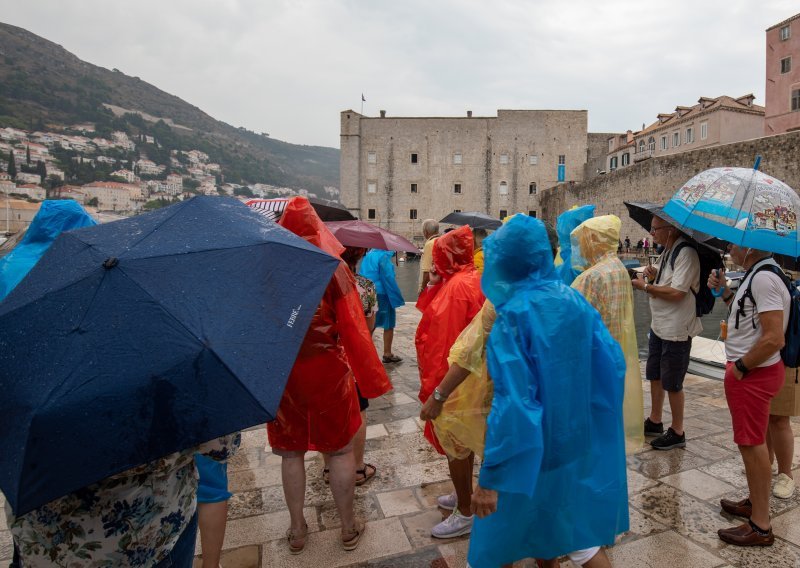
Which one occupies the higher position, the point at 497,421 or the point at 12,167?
the point at 12,167

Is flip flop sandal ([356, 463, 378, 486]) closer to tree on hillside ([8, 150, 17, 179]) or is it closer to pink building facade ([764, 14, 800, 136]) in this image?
pink building facade ([764, 14, 800, 136])

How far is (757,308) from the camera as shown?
2.38m

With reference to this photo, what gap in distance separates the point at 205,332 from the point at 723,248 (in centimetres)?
395

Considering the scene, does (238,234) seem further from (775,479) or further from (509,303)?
(775,479)

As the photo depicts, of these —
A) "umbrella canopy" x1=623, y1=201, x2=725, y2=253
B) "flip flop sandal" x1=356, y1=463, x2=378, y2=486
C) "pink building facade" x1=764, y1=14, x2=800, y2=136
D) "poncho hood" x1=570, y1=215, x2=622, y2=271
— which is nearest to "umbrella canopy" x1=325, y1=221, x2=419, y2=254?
"poncho hood" x1=570, y1=215, x2=622, y2=271

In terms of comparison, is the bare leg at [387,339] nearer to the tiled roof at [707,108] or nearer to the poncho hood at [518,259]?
the poncho hood at [518,259]

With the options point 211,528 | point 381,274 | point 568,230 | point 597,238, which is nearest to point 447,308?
point 597,238

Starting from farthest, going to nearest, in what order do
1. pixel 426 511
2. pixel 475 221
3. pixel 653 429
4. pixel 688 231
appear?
1. pixel 475 221
2. pixel 653 429
3. pixel 688 231
4. pixel 426 511

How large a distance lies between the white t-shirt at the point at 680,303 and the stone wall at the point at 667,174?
17.9m

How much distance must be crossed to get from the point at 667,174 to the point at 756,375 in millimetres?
26430

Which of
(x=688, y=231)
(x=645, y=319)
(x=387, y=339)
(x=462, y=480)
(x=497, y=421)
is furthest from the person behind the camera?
A: (x=645, y=319)

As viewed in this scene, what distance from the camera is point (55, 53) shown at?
6555 inches

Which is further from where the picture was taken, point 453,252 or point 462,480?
point 453,252

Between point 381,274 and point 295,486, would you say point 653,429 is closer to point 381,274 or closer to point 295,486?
point 295,486
